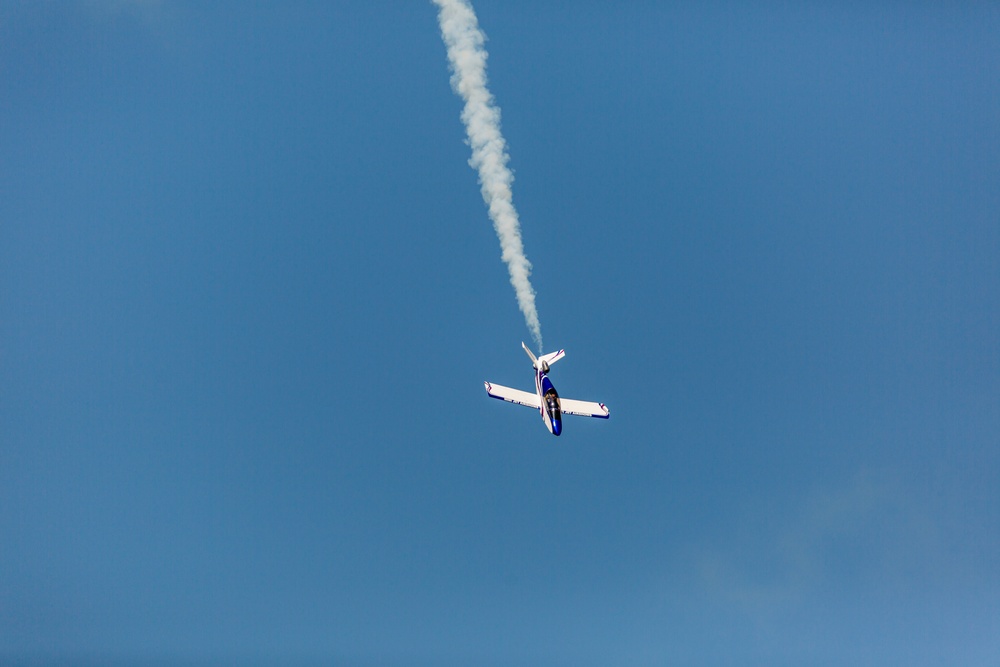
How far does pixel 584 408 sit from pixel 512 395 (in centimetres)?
702

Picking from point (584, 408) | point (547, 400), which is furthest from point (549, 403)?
point (584, 408)

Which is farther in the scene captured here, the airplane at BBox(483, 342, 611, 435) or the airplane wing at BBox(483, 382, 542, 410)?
the airplane wing at BBox(483, 382, 542, 410)

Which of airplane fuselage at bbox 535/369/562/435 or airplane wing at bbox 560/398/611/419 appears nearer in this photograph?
airplane fuselage at bbox 535/369/562/435

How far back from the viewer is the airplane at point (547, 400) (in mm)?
68625

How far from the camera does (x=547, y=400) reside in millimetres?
69062

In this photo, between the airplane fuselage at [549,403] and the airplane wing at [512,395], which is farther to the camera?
the airplane wing at [512,395]

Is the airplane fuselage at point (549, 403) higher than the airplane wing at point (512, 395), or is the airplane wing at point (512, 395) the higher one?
the airplane wing at point (512, 395)

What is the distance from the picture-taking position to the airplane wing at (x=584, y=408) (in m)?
73.2

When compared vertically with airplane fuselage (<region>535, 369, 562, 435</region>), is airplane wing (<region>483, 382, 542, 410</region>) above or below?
above

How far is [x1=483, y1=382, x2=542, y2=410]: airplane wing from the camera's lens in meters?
73.9

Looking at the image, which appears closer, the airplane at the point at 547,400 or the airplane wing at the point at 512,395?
the airplane at the point at 547,400

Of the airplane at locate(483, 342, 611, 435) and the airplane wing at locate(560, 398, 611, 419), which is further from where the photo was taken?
the airplane wing at locate(560, 398, 611, 419)

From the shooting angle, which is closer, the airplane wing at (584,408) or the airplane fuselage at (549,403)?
the airplane fuselage at (549,403)

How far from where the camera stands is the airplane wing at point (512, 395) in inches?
2911
